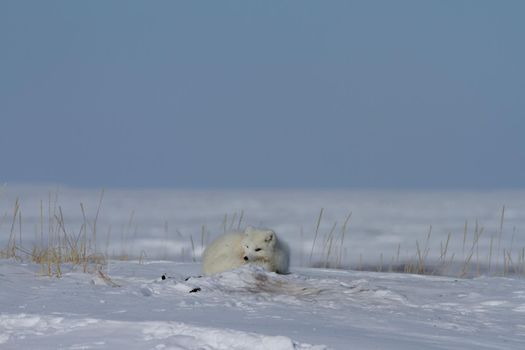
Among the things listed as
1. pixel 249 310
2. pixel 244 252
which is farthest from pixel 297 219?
pixel 249 310

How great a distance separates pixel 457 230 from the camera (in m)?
16.8

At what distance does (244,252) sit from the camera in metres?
6.70

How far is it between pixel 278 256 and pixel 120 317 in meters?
3.08

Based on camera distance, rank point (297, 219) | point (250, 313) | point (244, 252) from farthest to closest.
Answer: point (297, 219) → point (244, 252) → point (250, 313)

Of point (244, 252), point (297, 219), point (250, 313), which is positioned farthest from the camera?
point (297, 219)

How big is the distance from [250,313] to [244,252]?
2.46 m

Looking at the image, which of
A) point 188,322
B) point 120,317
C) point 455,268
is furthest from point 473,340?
point 455,268

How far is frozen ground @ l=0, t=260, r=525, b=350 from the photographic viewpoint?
3.50 metres

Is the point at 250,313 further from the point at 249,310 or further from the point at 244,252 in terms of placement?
the point at 244,252

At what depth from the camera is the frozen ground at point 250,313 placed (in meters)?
3.50

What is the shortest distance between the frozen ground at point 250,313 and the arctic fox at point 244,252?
62 centimetres

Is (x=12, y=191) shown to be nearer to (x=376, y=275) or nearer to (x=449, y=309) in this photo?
(x=376, y=275)

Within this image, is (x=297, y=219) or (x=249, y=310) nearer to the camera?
(x=249, y=310)

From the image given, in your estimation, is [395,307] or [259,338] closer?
[259,338]
